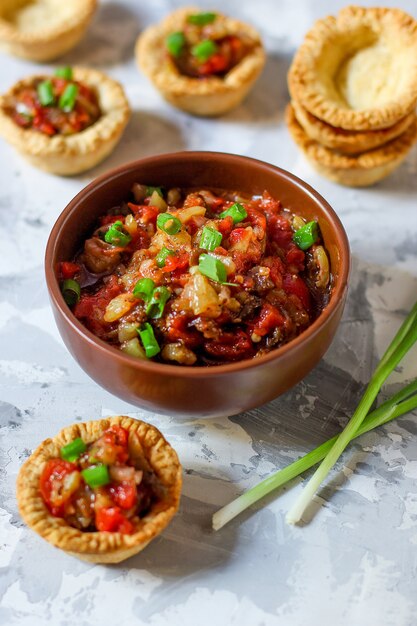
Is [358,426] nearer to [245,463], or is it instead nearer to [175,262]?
[245,463]

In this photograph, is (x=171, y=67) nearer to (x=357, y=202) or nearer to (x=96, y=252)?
(x=357, y=202)

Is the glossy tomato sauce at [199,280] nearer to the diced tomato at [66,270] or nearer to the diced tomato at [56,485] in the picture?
the diced tomato at [66,270]

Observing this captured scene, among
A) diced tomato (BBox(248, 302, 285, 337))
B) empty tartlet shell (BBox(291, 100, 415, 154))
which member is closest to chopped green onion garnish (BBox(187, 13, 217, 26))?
empty tartlet shell (BBox(291, 100, 415, 154))

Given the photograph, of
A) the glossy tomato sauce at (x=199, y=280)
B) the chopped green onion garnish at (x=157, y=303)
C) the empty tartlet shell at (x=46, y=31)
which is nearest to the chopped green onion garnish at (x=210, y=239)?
the glossy tomato sauce at (x=199, y=280)

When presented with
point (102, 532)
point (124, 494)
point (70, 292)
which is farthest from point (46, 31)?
point (102, 532)

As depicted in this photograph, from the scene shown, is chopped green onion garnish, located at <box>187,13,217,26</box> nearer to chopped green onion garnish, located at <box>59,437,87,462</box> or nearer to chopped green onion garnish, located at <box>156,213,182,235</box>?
chopped green onion garnish, located at <box>156,213,182,235</box>

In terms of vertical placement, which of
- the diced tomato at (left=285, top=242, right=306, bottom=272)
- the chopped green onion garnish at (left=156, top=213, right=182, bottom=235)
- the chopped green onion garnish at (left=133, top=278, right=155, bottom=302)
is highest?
the chopped green onion garnish at (left=156, top=213, right=182, bottom=235)
